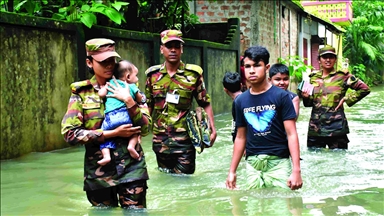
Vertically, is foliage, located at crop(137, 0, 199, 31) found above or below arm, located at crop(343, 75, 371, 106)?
above

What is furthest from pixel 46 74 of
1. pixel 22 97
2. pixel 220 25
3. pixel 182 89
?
pixel 220 25

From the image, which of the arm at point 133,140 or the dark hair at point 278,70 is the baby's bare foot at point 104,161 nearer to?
the arm at point 133,140

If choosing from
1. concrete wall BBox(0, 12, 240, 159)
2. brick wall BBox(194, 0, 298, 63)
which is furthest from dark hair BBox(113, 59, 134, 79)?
brick wall BBox(194, 0, 298, 63)

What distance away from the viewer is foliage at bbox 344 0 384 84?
35.4 meters

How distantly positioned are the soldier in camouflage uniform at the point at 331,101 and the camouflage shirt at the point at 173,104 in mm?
2051

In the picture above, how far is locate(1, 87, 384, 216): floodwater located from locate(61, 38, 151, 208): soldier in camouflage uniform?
215 millimetres

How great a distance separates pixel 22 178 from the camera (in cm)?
648

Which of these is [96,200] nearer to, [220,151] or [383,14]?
[220,151]

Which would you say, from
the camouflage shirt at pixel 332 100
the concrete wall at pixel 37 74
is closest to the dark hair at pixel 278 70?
the camouflage shirt at pixel 332 100

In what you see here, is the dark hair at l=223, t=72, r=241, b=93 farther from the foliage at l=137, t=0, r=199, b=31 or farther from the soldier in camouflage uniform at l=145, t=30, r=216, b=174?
the foliage at l=137, t=0, r=199, b=31

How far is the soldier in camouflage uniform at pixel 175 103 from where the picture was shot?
611 cm

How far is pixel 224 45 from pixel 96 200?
11.4 m

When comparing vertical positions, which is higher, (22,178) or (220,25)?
(220,25)

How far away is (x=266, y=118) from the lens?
14.4 ft
